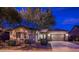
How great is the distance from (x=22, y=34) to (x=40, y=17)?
38 cm

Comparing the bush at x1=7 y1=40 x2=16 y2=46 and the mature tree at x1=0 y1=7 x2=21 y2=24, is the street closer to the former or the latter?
the bush at x1=7 y1=40 x2=16 y2=46

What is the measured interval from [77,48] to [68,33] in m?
0.27

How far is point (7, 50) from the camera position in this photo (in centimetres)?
269

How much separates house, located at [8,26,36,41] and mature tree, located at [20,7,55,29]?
15 cm

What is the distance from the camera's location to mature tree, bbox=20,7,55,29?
8.83 feet

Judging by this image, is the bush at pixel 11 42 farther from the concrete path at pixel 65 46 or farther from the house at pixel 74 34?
the house at pixel 74 34

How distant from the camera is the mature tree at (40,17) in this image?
2.69m

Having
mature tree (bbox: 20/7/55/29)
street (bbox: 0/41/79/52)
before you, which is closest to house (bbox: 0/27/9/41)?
street (bbox: 0/41/79/52)

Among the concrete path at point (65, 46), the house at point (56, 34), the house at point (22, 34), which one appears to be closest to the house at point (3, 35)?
the house at point (22, 34)

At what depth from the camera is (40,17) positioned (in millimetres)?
2697

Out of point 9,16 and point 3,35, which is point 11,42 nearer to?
point 3,35
